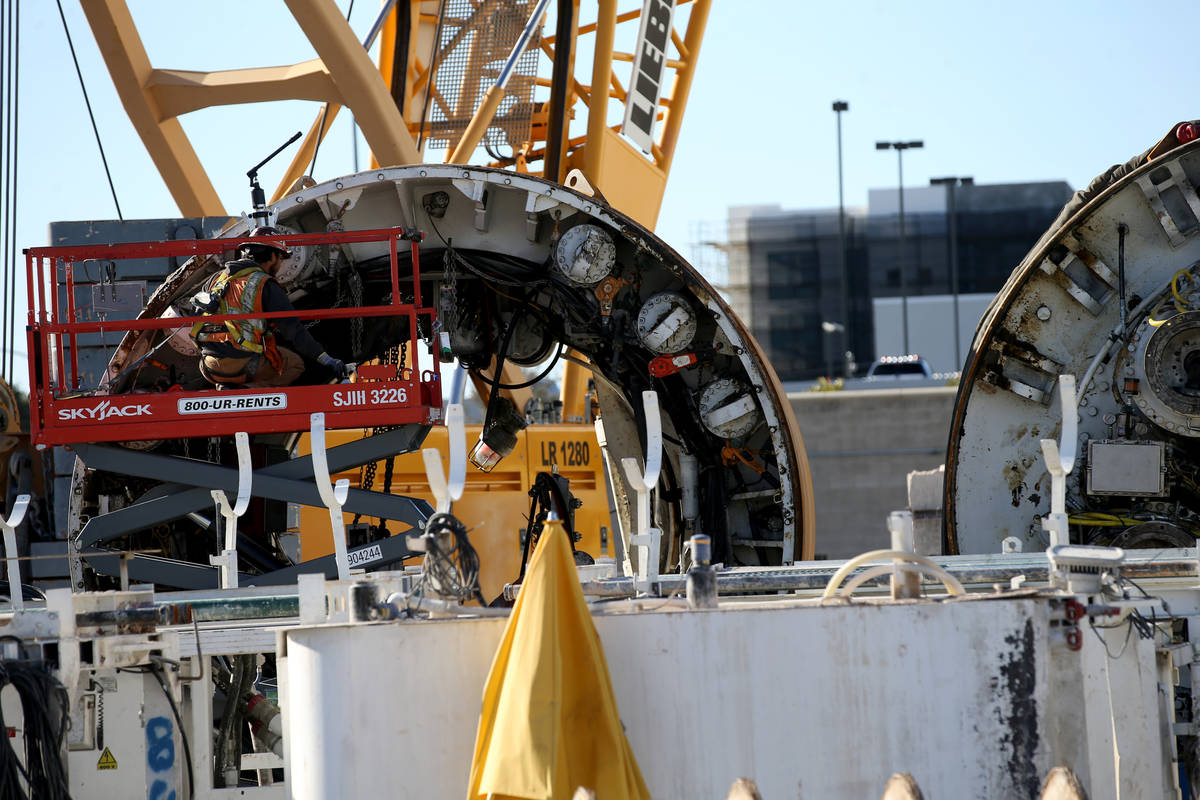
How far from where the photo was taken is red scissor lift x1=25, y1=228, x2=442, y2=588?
990 centimetres

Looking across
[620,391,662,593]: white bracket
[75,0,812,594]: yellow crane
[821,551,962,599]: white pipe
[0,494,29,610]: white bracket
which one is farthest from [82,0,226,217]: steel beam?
[821,551,962,599]: white pipe

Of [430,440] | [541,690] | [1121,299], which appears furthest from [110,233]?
[541,690]

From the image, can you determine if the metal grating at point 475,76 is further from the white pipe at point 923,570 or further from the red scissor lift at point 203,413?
the white pipe at point 923,570

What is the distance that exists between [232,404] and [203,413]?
0.21 metres

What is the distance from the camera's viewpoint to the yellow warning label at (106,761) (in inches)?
249

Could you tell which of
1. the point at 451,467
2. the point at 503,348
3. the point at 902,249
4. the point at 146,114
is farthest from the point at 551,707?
the point at 902,249

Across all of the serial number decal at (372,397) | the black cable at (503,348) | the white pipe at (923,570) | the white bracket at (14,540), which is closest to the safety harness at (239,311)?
the serial number decal at (372,397)

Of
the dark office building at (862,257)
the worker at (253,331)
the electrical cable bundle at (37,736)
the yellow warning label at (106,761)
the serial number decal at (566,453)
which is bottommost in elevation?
the yellow warning label at (106,761)

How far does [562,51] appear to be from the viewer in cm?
1536

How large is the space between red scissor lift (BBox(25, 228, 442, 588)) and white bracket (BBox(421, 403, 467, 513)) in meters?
3.83

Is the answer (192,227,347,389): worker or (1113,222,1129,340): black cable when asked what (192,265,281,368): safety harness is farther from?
(1113,222,1129,340): black cable

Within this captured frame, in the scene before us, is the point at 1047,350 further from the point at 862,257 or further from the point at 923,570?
the point at 862,257

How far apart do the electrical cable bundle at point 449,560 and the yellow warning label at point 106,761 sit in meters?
1.97

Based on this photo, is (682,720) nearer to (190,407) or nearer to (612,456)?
(190,407)
